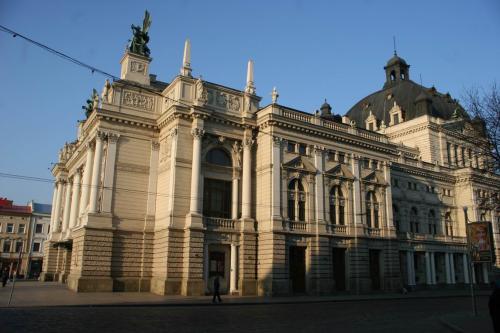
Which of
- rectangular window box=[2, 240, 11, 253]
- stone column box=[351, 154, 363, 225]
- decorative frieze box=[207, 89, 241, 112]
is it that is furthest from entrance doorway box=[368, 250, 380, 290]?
rectangular window box=[2, 240, 11, 253]

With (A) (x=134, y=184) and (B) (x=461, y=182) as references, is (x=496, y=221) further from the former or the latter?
(A) (x=134, y=184)

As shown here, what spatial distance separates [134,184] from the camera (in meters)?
38.9

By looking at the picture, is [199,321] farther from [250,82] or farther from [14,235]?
[14,235]

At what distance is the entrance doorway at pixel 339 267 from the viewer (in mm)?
41875

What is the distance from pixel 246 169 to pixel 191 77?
9.55 meters

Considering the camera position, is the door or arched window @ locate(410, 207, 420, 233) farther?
arched window @ locate(410, 207, 420, 233)

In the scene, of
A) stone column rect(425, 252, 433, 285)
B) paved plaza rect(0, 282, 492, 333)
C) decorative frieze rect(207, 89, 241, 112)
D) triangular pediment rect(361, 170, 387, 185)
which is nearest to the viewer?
paved plaza rect(0, 282, 492, 333)

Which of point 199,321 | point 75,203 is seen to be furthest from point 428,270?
point 199,321

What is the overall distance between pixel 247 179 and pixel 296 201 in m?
4.90

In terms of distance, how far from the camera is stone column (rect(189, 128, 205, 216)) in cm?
3609

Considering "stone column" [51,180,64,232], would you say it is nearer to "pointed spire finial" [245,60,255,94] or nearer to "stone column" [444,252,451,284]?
"pointed spire finial" [245,60,255,94]

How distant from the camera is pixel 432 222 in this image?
5891 cm

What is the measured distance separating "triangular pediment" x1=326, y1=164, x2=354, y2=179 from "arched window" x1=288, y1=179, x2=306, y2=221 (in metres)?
3.72

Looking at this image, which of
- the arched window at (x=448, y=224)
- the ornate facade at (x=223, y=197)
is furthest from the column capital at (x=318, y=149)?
the arched window at (x=448, y=224)
